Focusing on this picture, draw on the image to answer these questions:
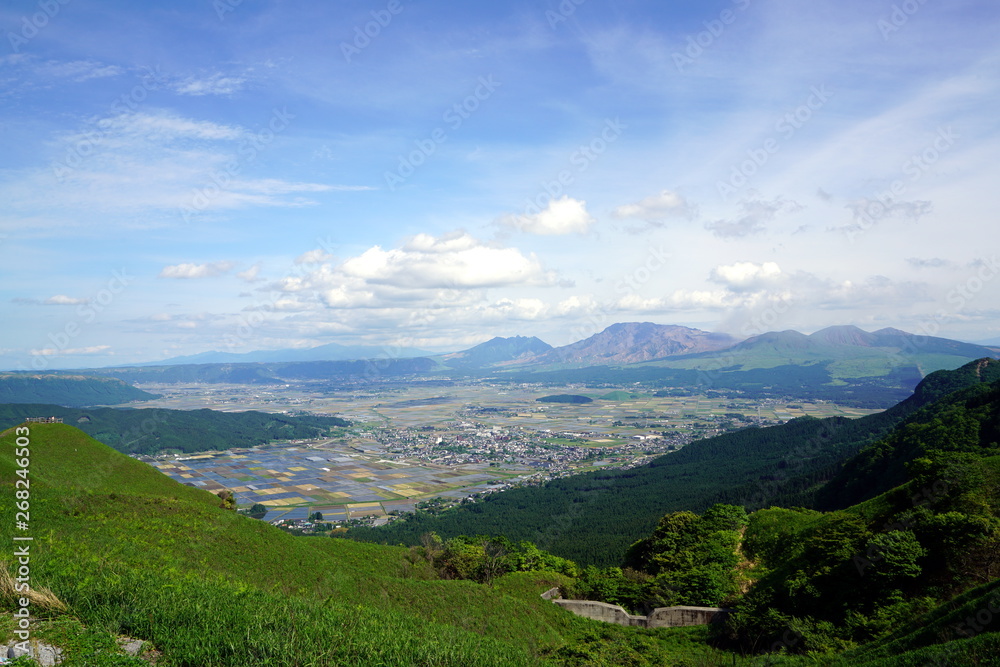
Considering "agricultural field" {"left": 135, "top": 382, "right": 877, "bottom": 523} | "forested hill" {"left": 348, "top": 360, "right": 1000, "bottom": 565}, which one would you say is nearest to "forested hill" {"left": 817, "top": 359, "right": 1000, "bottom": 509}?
"forested hill" {"left": 348, "top": 360, "right": 1000, "bottom": 565}

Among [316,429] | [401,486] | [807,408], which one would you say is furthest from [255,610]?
[807,408]

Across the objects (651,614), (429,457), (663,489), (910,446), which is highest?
(910,446)

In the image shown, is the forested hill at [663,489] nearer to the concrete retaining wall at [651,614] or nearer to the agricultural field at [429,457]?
the agricultural field at [429,457]

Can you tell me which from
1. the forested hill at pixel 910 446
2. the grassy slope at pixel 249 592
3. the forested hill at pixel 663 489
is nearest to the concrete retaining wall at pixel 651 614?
the grassy slope at pixel 249 592

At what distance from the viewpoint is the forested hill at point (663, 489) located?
5988cm

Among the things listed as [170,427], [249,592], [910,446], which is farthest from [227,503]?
[170,427]

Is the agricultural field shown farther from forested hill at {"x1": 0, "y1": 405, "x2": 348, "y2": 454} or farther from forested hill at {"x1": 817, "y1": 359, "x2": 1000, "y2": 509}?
forested hill at {"x1": 817, "y1": 359, "x2": 1000, "y2": 509}

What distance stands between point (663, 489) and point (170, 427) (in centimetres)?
12356

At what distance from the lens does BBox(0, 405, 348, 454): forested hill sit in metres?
126

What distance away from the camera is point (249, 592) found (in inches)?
572

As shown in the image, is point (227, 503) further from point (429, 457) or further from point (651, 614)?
point (429, 457)

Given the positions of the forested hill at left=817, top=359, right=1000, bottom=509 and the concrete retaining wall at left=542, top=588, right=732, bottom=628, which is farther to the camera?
the forested hill at left=817, top=359, right=1000, bottom=509

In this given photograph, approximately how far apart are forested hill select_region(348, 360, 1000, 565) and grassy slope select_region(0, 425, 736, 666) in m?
27.5

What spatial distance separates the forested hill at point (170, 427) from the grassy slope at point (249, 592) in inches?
4040
